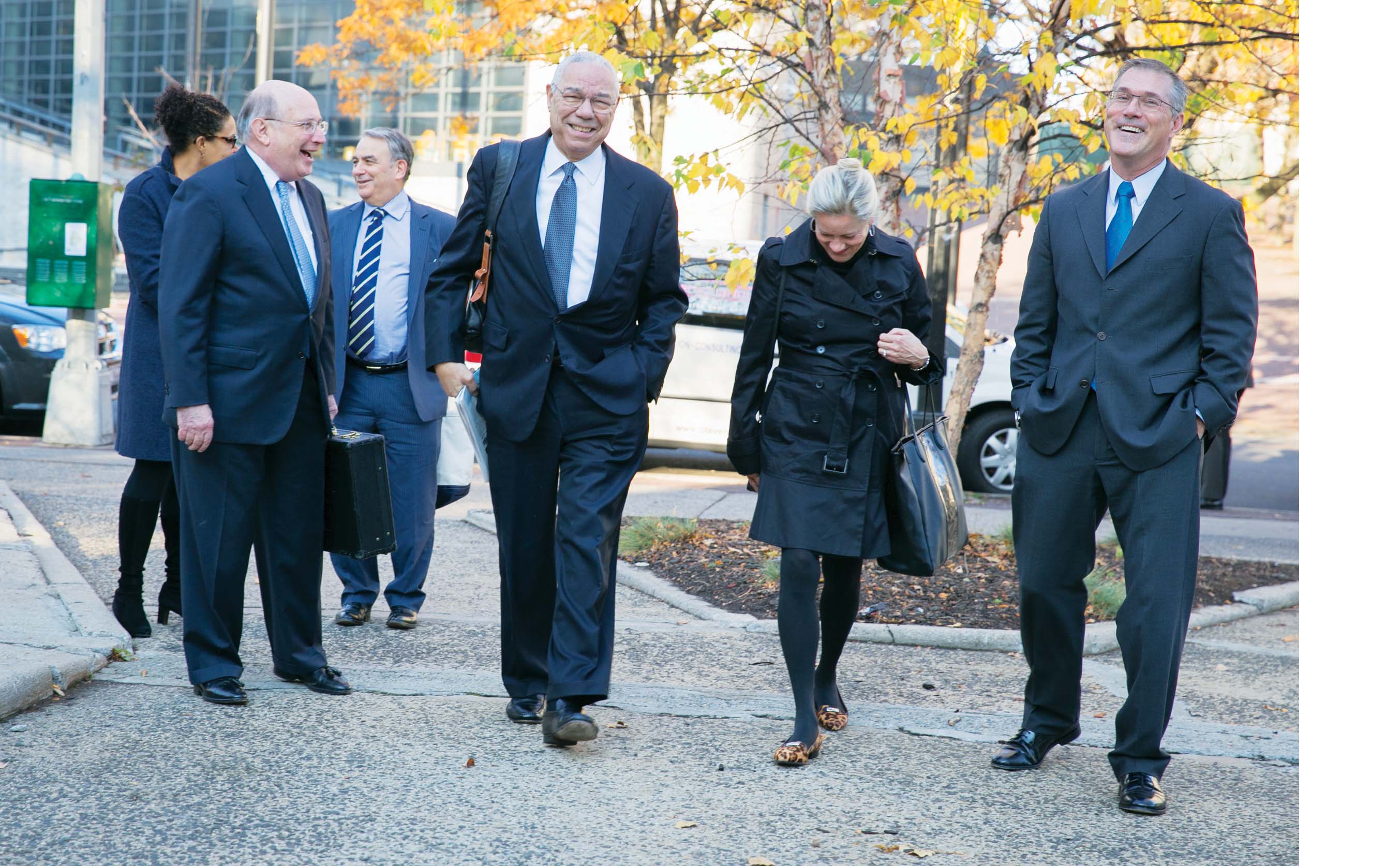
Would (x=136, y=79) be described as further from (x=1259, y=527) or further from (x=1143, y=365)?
(x=1143, y=365)

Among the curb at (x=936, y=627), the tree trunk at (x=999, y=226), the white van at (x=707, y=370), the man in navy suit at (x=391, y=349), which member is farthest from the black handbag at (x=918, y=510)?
the white van at (x=707, y=370)

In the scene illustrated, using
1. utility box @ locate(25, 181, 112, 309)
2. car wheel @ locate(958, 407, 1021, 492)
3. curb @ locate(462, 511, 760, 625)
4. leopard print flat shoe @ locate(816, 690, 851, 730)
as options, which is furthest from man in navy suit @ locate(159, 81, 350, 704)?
utility box @ locate(25, 181, 112, 309)

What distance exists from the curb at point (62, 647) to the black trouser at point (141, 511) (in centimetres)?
21

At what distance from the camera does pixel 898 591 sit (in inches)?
262

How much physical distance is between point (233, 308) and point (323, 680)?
1270mm

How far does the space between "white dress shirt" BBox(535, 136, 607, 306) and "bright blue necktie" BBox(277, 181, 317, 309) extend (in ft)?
2.96

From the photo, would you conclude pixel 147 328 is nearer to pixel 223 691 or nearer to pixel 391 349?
pixel 391 349

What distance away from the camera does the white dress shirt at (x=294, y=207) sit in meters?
4.55

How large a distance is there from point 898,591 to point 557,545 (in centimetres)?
281

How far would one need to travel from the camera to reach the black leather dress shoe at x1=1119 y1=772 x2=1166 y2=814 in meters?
3.83
